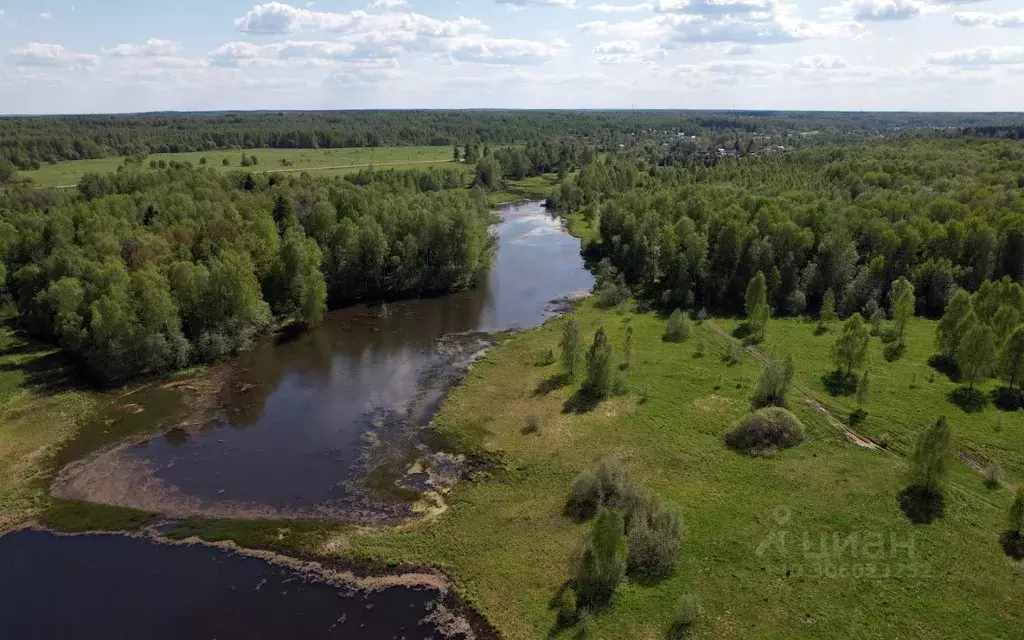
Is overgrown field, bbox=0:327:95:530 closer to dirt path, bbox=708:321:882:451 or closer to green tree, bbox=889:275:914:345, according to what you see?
dirt path, bbox=708:321:882:451

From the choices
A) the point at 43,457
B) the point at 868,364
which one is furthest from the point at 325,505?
the point at 868,364

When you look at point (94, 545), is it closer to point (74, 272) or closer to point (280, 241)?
point (74, 272)

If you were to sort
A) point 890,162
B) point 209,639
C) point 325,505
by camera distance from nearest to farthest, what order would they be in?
point 209,639, point 325,505, point 890,162

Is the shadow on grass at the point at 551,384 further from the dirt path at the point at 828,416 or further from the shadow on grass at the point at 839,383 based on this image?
the shadow on grass at the point at 839,383

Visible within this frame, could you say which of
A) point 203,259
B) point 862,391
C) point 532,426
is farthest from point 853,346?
point 203,259

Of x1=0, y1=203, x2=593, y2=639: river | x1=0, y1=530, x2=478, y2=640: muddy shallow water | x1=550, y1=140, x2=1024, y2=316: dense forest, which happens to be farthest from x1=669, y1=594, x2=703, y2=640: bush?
x1=550, y1=140, x2=1024, y2=316: dense forest

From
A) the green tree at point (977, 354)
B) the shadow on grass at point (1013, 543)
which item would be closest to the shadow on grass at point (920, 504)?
the shadow on grass at point (1013, 543)
